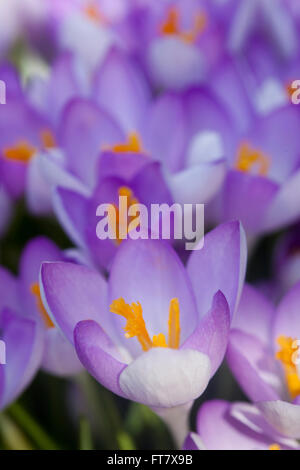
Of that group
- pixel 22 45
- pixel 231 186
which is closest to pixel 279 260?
pixel 231 186

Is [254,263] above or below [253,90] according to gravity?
below

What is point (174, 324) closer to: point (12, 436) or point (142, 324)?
point (142, 324)

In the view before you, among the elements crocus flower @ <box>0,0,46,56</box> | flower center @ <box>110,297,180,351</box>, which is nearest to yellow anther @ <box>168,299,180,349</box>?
flower center @ <box>110,297,180,351</box>

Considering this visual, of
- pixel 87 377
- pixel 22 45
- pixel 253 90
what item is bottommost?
pixel 87 377

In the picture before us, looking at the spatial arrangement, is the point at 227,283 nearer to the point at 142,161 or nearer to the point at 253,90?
the point at 142,161

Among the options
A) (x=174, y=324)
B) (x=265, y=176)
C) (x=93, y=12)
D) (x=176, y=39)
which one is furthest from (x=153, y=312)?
(x=93, y=12)

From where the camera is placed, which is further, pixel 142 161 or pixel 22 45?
pixel 22 45

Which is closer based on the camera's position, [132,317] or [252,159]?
[132,317]
